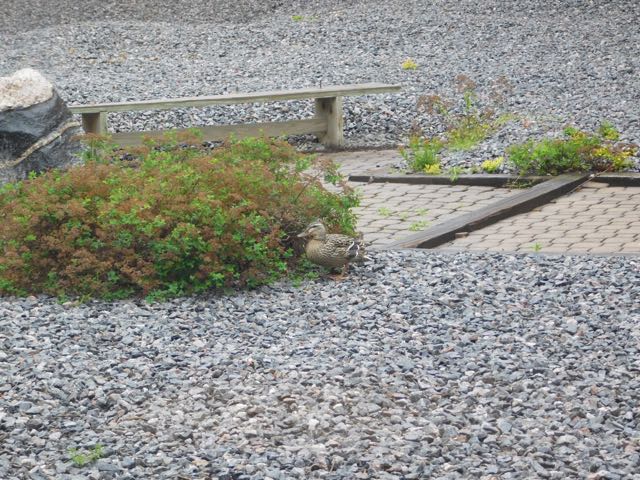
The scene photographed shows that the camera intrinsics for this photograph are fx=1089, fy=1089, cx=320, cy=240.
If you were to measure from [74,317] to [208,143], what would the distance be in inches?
243

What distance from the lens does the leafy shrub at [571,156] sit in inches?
360

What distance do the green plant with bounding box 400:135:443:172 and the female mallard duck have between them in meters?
3.53

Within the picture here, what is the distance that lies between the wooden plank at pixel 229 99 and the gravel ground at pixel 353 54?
Result: 2.11 feet

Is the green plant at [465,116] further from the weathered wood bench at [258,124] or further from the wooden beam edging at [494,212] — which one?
the wooden beam edging at [494,212]

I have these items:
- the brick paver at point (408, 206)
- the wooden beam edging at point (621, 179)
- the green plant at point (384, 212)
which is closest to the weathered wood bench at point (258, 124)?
the brick paver at point (408, 206)

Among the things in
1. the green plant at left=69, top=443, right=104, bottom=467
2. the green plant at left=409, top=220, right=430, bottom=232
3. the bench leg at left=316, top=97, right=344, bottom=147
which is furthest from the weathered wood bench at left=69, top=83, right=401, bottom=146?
the green plant at left=69, top=443, right=104, bottom=467

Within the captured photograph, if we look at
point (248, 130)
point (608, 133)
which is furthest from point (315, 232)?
point (248, 130)

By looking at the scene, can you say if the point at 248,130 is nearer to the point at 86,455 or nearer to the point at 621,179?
the point at 621,179

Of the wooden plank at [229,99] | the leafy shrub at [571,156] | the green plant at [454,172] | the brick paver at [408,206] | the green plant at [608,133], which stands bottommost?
the brick paver at [408,206]

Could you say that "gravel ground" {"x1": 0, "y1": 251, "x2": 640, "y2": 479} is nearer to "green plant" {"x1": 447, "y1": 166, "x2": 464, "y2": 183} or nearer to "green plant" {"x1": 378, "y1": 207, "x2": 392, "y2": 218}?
"green plant" {"x1": 378, "y1": 207, "x2": 392, "y2": 218}

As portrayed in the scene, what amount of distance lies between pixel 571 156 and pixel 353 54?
6721mm

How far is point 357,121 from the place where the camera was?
1225cm

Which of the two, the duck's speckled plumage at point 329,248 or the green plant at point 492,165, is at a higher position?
the duck's speckled plumage at point 329,248

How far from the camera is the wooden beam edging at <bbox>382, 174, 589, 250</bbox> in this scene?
7216 millimetres
